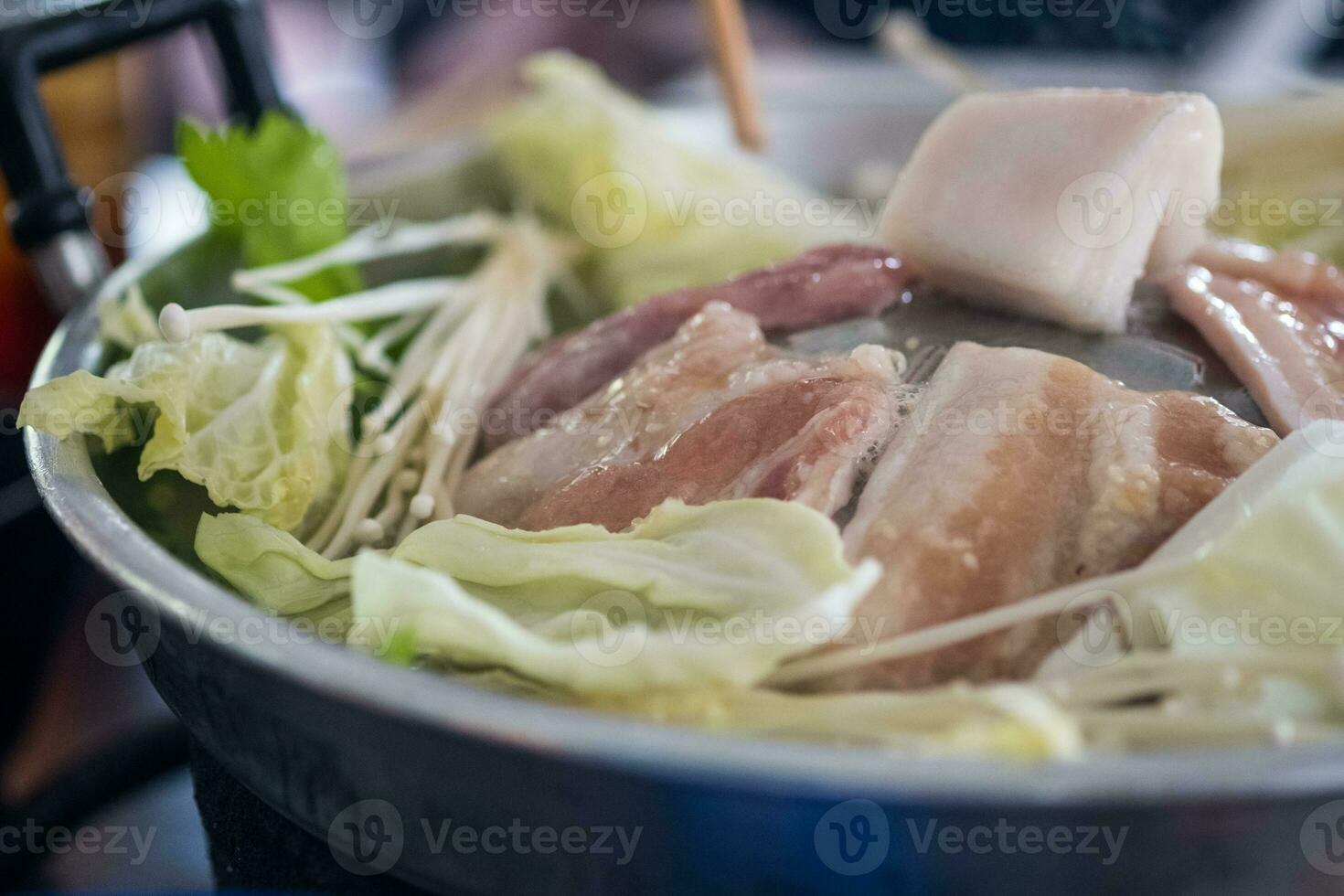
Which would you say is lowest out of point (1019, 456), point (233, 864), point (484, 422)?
point (233, 864)

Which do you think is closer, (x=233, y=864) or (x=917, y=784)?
(x=917, y=784)

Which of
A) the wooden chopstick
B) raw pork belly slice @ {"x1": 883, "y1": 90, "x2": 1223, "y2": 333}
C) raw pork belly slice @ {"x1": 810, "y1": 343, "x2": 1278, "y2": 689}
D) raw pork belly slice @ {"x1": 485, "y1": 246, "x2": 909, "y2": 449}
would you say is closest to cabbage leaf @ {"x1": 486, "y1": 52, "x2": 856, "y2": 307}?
the wooden chopstick

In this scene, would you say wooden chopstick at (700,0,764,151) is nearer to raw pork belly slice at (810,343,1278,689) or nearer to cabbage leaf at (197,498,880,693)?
raw pork belly slice at (810,343,1278,689)

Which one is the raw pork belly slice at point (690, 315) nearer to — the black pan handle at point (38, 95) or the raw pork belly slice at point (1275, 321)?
the raw pork belly slice at point (1275, 321)

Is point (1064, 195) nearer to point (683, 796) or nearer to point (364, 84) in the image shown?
point (683, 796)

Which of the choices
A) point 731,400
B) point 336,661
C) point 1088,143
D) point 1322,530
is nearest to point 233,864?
point 336,661

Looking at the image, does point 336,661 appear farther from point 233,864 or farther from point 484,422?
point 484,422

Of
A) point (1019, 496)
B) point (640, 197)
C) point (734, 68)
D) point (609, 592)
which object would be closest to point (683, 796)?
point (609, 592)
